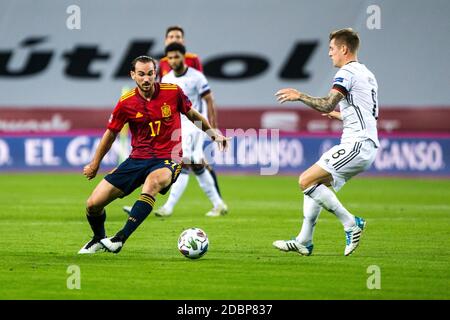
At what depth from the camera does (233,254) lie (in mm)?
10398

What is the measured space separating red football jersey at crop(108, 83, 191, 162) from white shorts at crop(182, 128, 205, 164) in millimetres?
4260

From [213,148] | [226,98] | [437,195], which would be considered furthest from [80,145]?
[437,195]

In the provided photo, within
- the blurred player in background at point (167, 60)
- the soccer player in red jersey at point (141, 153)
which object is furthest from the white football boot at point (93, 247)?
the blurred player in background at point (167, 60)

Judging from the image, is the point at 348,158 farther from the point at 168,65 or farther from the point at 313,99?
the point at 168,65

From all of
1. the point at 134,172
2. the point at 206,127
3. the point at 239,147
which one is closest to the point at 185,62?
the point at 206,127

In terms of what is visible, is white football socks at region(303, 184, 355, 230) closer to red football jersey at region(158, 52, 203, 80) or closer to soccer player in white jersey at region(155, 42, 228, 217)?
soccer player in white jersey at region(155, 42, 228, 217)

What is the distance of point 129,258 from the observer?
9.98 metres

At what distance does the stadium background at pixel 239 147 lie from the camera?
888cm

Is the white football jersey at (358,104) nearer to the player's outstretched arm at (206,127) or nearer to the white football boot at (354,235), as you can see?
the white football boot at (354,235)

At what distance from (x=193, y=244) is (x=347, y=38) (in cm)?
265

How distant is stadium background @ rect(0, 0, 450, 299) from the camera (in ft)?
29.1
